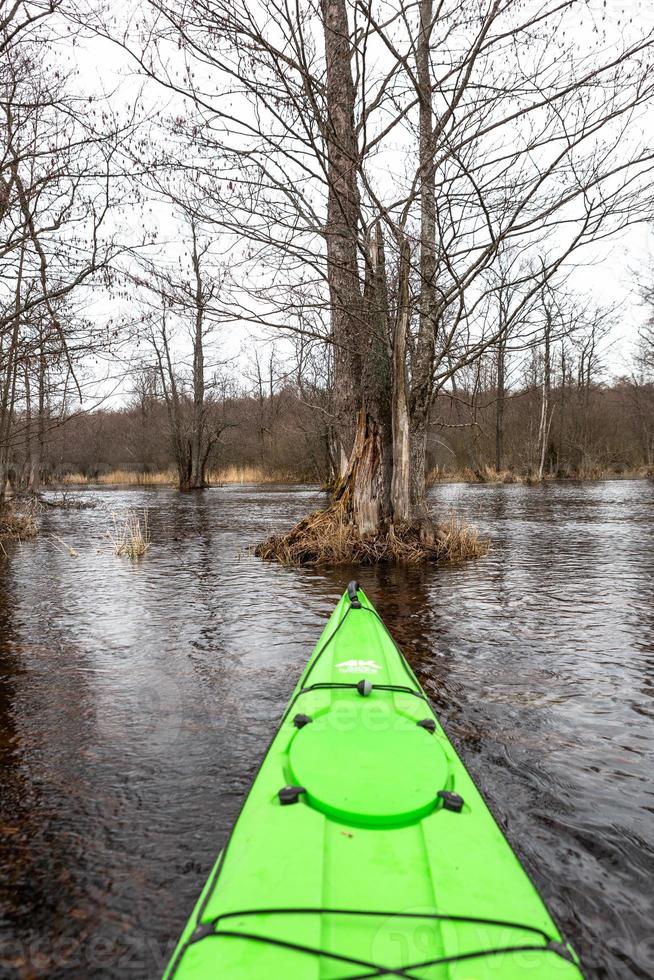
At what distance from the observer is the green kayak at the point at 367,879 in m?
1.30

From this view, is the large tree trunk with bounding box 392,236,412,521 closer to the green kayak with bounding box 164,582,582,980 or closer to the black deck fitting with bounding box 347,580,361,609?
the black deck fitting with bounding box 347,580,361,609

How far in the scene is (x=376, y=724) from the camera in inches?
94.9

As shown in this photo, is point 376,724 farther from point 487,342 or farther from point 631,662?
point 487,342

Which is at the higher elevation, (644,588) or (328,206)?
(328,206)

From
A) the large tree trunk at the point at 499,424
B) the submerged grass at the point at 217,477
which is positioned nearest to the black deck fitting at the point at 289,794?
the large tree trunk at the point at 499,424

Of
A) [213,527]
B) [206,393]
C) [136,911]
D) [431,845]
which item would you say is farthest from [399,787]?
[206,393]

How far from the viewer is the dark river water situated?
205 centimetres

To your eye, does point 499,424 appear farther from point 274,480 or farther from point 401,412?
point 401,412

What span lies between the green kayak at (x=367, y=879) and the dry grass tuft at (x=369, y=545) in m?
5.92

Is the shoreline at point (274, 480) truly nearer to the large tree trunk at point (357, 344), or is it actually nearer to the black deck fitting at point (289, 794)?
the large tree trunk at point (357, 344)

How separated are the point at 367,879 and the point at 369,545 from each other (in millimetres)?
6909

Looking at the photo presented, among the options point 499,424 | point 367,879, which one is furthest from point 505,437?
point 367,879

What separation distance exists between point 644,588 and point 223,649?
4.52m

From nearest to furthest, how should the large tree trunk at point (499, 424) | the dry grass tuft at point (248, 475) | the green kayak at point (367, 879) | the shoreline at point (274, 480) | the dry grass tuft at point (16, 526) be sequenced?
the green kayak at point (367, 879) < the dry grass tuft at point (16, 526) < the shoreline at point (274, 480) < the large tree trunk at point (499, 424) < the dry grass tuft at point (248, 475)
